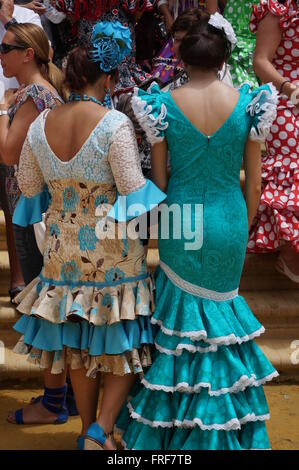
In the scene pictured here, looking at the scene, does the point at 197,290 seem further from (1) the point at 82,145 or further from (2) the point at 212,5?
(2) the point at 212,5

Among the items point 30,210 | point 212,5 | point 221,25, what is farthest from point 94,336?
point 212,5

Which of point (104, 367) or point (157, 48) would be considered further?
point (157, 48)

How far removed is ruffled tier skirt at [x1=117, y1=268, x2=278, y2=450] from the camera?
356 cm

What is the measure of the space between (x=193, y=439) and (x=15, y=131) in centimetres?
171

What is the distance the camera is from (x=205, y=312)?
11.9ft

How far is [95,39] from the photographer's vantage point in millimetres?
3557

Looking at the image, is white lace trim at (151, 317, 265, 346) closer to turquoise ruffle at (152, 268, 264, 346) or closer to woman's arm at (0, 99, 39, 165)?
turquoise ruffle at (152, 268, 264, 346)

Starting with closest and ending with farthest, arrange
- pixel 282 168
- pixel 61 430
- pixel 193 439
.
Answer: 1. pixel 193 439
2. pixel 61 430
3. pixel 282 168

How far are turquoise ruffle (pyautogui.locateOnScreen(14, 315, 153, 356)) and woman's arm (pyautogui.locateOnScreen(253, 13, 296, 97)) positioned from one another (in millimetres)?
1915

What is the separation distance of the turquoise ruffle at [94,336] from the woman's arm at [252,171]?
73cm

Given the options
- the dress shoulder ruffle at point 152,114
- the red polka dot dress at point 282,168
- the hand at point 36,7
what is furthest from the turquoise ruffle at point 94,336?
the hand at point 36,7

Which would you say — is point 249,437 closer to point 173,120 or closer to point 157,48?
point 173,120

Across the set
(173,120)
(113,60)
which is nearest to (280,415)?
(173,120)
